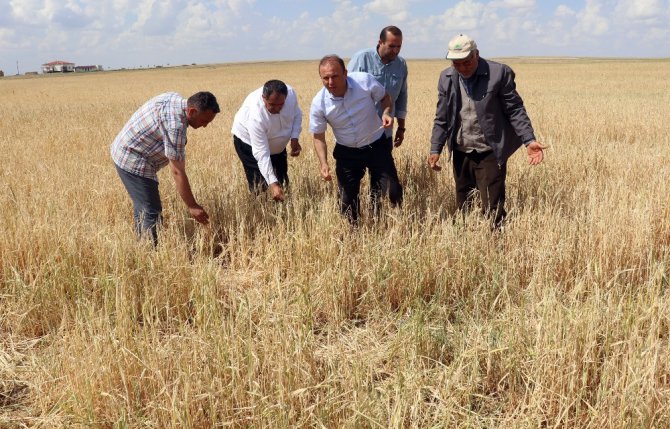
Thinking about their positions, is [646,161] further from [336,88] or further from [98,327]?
[98,327]

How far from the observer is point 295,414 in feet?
6.84

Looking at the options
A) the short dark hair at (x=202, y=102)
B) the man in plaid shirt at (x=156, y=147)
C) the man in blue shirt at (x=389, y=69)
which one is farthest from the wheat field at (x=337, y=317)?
the short dark hair at (x=202, y=102)

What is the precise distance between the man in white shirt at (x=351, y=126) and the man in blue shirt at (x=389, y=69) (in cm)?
13

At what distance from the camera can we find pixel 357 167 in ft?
15.5

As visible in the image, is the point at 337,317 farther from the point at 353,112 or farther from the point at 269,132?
the point at 269,132

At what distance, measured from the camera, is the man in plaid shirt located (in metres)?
3.77

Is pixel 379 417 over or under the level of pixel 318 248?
under

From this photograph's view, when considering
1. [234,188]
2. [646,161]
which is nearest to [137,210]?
[234,188]

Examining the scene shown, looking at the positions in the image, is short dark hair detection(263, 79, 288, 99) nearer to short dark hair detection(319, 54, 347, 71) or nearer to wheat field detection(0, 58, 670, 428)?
short dark hair detection(319, 54, 347, 71)

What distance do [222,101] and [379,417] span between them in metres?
20.1

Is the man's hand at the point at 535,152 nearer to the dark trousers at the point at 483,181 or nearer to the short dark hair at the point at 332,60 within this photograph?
the dark trousers at the point at 483,181

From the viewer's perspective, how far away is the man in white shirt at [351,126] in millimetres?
4391

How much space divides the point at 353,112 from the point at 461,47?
44.4 inches

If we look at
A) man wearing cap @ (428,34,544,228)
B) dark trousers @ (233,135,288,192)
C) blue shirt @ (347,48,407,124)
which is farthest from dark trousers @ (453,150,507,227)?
dark trousers @ (233,135,288,192)
